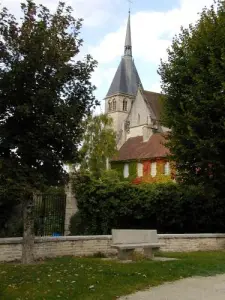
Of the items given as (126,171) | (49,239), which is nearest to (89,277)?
(49,239)

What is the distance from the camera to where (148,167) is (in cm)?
4662

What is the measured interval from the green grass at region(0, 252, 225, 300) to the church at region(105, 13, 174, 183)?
26.6 feet

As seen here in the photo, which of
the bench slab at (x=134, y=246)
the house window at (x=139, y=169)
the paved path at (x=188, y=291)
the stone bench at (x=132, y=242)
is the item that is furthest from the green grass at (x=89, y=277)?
the house window at (x=139, y=169)

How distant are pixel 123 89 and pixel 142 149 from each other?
40924mm

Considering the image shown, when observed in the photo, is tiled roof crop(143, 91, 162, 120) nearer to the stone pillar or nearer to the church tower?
the church tower

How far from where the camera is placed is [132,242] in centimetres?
1334

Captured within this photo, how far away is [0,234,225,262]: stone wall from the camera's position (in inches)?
500

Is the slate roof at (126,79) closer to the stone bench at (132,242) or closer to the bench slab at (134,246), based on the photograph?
the stone bench at (132,242)

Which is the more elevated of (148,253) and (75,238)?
(75,238)

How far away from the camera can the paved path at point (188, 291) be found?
309 inches

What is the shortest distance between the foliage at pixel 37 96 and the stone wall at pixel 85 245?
6.60ft

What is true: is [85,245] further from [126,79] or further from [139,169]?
[126,79]

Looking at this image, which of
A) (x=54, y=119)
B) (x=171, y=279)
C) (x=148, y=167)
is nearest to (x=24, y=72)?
(x=54, y=119)

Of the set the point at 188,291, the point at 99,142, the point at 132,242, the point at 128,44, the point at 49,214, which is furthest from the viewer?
the point at 128,44
